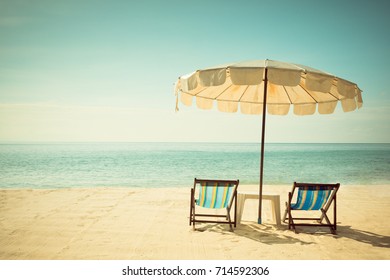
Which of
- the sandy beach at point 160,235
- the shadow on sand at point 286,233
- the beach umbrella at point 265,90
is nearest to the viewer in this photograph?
the sandy beach at point 160,235

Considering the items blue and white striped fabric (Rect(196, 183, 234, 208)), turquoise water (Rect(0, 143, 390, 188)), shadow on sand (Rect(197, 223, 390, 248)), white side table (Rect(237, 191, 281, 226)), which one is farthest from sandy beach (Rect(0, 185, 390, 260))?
turquoise water (Rect(0, 143, 390, 188))

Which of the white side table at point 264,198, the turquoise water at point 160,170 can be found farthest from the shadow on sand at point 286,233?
the turquoise water at point 160,170

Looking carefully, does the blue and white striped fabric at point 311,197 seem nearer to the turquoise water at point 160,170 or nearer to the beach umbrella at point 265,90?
the beach umbrella at point 265,90

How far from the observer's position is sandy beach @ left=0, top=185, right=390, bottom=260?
3529 mm

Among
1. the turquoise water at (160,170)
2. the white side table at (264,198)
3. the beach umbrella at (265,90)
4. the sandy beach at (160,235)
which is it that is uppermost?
the beach umbrella at (265,90)

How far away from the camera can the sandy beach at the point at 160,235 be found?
3.53 m

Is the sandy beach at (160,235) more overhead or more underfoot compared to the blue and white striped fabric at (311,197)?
more underfoot

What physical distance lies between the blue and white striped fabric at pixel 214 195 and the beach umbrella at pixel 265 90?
63cm

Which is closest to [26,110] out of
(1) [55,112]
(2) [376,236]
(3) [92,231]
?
(1) [55,112]

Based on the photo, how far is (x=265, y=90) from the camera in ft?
15.7

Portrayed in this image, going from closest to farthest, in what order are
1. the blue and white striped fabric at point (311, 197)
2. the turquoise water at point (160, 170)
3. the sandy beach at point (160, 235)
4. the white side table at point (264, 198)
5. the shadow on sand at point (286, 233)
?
1. the sandy beach at point (160, 235)
2. the shadow on sand at point (286, 233)
3. the blue and white striped fabric at point (311, 197)
4. the white side table at point (264, 198)
5. the turquoise water at point (160, 170)

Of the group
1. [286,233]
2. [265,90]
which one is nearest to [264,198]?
[286,233]

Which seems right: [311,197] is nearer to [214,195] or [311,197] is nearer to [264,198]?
[264,198]

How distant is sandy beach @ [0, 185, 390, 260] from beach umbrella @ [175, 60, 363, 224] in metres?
1.00
